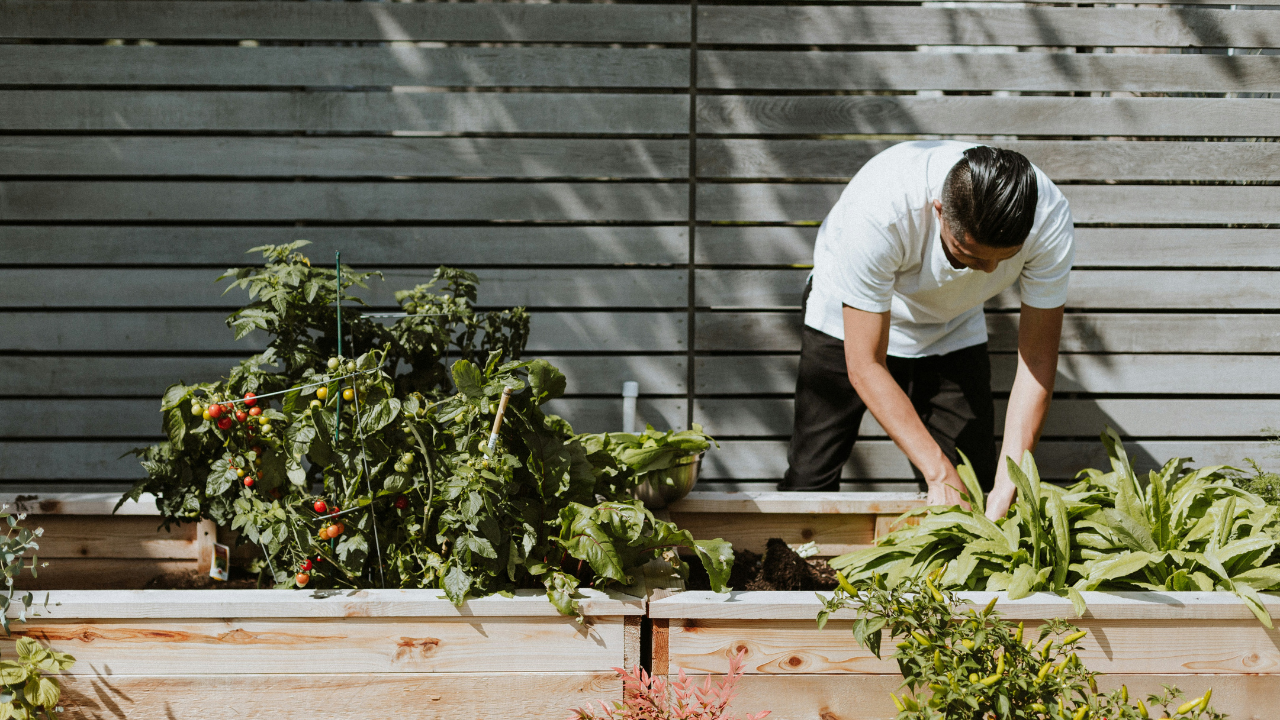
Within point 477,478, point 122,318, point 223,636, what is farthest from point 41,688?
point 122,318

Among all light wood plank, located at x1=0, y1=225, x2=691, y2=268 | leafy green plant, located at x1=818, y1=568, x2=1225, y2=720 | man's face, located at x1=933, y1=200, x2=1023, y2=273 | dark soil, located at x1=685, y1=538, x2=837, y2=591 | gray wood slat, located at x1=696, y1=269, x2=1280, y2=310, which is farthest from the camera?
gray wood slat, located at x1=696, y1=269, x2=1280, y2=310

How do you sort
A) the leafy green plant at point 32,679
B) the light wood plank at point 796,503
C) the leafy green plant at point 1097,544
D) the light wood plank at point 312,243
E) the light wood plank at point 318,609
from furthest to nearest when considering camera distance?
the light wood plank at point 312,243 → the light wood plank at point 796,503 → the leafy green plant at point 1097,544 → the light wood plank at point 318,609 → the leafy green plant at point 32,679

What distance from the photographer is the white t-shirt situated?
2.26 meters

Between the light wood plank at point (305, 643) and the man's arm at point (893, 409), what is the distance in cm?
103

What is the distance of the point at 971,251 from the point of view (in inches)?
82.0

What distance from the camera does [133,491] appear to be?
6.82ft

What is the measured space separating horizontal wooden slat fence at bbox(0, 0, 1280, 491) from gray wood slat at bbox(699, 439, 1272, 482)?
0.27 m

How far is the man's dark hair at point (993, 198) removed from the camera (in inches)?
76.6

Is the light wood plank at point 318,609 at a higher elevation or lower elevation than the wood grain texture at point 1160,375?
lower

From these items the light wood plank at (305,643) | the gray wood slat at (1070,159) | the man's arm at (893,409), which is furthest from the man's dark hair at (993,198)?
the light wood plank at (305,643)

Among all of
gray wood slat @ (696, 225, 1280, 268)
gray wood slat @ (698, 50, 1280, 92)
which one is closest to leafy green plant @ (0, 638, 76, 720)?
gray wood slat @ (696, 225, 1280, 268)

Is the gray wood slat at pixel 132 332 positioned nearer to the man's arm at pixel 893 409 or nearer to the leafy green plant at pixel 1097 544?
the man's arm at pixel 893 409

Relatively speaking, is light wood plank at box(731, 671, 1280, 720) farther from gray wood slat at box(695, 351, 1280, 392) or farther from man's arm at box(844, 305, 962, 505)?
gray wood slat at box(695, 351, 1280, 392)

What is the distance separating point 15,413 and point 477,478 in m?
2.59
